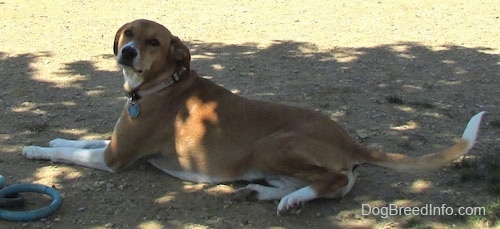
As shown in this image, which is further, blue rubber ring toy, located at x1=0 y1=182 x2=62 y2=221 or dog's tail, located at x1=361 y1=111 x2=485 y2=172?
dog's tail, located at x1=361 y1=111 x2=485 y2=172

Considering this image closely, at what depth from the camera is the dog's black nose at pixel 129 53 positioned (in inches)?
188

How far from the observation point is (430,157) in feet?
15.0

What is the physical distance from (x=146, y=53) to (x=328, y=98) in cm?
256

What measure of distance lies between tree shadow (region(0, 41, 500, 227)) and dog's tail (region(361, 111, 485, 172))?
31 centimetres

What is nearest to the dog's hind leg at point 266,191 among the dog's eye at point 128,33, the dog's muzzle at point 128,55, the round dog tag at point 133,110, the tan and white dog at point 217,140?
the tan and white dog at point 217,140

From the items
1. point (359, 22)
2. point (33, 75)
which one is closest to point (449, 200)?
point (33, 75)

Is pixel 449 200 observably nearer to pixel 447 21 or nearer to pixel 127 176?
pixel 127 176

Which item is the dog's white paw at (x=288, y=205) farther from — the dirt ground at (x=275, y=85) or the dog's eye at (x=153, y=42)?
the dog's eye at (x=153, y=42)

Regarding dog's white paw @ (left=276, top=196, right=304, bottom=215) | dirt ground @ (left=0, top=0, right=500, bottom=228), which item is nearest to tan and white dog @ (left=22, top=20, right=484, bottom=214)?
dog's white paw @ (left=276, top=196, right=304, bottom=215)

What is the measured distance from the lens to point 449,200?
4785 millimetres

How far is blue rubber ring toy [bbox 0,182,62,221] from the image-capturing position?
4266 millimetres

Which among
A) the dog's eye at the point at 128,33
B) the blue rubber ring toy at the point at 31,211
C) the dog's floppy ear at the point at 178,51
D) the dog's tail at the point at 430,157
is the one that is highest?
the dog's eye at the point at 128,33

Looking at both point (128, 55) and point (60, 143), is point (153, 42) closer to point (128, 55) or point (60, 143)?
point (128, 55)

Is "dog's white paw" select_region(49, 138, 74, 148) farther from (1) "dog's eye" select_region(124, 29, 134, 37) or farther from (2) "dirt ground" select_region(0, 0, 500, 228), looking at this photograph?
(1) "dog's eye" select_region(124, 29, 134, 37)
